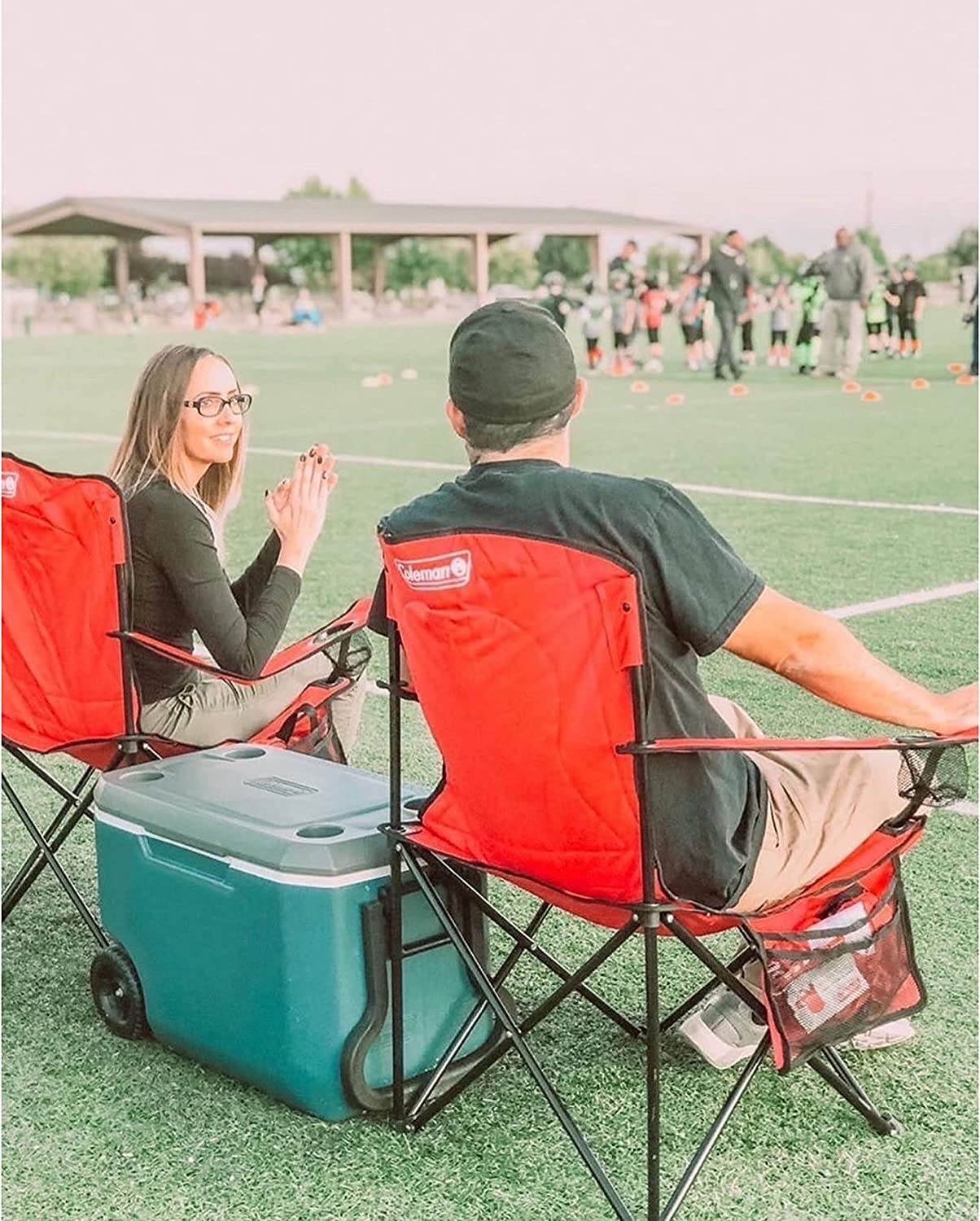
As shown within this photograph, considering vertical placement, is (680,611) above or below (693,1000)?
above

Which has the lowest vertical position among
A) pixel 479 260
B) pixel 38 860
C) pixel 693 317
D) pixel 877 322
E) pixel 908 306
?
pixel 38 860

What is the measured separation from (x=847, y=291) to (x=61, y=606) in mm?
17479

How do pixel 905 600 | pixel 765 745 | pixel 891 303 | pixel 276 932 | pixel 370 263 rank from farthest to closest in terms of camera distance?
pixel 370 263
pixel 891 303
pixel 905 600
pixel 276 932
pixel 765 745

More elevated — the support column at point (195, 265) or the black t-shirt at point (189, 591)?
the support column at point (195, 265)

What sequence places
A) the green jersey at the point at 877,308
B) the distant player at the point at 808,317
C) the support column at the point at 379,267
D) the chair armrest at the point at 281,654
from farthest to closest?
the support column at the point at 379,267, the green jersey at the point at 877,308, the distant player at the point at 808,317, the chair armrest at the point at 281,654

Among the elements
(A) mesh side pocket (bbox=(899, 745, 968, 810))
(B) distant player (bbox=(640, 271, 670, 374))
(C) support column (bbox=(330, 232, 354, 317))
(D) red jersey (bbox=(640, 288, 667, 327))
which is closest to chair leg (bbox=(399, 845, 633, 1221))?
(A) mesh side pocket (bbox=(899, 745, 968, 810))

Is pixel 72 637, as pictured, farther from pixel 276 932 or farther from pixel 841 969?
pixel 841 969

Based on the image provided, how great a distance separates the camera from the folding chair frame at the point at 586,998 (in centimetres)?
263

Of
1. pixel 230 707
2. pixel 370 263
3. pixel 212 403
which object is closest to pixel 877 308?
pixel 212 403

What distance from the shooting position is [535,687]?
262cm

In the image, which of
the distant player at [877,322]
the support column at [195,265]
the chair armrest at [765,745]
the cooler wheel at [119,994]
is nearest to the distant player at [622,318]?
the distant player at [877,322]

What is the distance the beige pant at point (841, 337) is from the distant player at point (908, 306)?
3494mm

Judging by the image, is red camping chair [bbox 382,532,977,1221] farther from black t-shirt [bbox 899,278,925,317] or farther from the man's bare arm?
black t-shirt [bbox 899,278,925,317]

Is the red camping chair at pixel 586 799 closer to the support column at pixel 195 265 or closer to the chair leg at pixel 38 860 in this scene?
the chair leg at pixel 38 860
